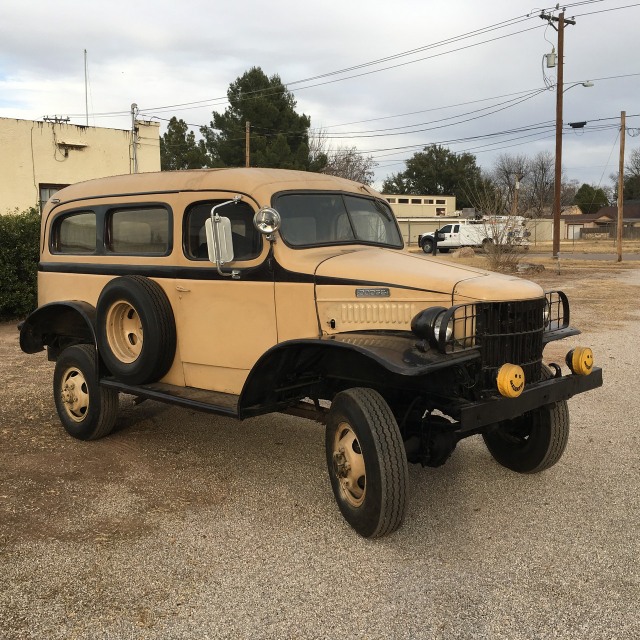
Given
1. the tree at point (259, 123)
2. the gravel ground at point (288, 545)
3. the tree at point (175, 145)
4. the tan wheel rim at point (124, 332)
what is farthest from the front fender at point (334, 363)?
the tree at point (175, 145)

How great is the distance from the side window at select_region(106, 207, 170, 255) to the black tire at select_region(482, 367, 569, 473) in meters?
2.64

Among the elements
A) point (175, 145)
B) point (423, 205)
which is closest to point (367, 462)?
point (175, 145)

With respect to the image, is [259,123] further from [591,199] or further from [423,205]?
[591,199]

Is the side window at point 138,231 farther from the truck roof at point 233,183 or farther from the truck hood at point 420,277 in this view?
the truck hood at point 420,277

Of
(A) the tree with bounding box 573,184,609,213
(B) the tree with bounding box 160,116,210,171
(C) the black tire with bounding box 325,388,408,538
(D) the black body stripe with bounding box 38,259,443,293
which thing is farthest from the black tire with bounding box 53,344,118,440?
(A) the tree with bounding box 573,184,609,213

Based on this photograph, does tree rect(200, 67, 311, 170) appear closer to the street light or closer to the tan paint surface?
the street light

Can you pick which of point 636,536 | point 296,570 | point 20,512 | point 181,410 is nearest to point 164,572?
point 296,570

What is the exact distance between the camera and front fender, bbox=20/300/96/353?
17.8 ft

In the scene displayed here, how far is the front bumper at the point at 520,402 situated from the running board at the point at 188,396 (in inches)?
57.3

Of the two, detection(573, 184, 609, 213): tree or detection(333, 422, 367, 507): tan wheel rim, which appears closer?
detection(333, 422, 367, 507): tan wheel rim

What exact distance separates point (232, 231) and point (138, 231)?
3.22 ft

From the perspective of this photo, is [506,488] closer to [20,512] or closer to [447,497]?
[447,497]

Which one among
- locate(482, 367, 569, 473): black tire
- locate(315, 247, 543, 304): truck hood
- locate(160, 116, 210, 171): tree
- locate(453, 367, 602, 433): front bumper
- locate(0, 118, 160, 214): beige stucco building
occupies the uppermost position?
locate(160, 116, 210, 171): tree

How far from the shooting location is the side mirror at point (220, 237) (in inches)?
161
